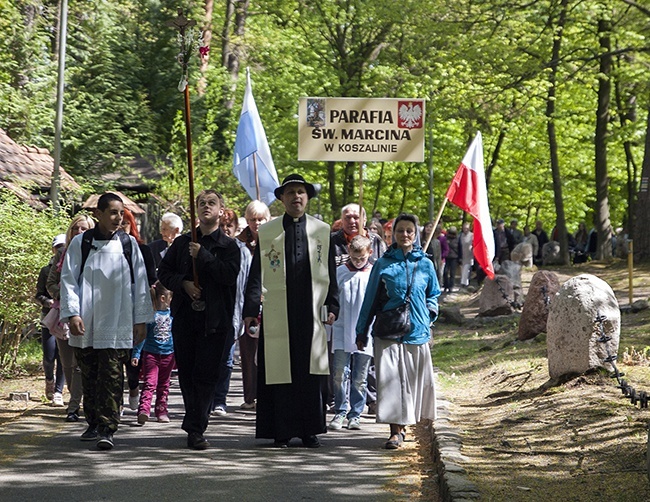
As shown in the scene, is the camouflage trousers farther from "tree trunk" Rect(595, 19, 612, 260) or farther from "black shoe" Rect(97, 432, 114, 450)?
"tree trunk" Rect(595, 19, 612, 260)

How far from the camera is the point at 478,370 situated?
1504cm

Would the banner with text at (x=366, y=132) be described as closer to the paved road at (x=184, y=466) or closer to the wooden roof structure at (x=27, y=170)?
the paved road at (x=184, y=466)

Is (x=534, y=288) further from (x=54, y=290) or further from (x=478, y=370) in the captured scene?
(x=54, y=290)

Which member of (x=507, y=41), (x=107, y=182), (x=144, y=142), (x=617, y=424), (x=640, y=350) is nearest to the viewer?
(x=617, y=424)

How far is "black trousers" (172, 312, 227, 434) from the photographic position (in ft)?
31.8

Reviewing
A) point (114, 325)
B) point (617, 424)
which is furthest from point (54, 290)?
point (617, 424)

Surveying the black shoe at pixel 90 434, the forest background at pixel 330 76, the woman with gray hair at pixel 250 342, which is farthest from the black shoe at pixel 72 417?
the forest background at pixel 330 76

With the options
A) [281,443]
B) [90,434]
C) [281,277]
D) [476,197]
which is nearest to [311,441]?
[281,443]

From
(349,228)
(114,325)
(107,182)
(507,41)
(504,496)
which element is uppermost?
(507,41)

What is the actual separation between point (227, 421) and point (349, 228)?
7.56 ft

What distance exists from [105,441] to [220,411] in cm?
266

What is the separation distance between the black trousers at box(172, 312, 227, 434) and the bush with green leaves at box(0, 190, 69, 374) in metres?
5.12

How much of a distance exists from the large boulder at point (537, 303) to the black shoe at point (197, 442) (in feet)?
23.4

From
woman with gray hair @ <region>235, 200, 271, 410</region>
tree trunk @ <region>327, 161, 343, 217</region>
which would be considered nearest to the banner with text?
woman with gray hair @ <region>235, 200, 271, 410</region>
